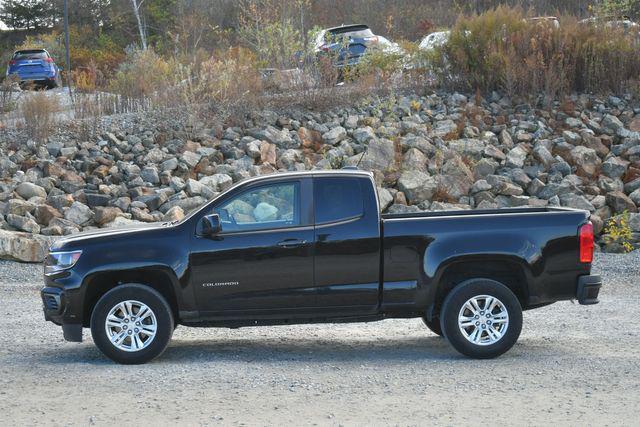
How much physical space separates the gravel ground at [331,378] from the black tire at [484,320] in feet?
0.46

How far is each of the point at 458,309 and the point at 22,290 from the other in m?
6.88

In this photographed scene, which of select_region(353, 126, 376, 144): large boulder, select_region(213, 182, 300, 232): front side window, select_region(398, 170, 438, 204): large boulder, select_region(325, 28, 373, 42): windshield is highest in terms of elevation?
select_region(325, 28, 373, 42): windshield

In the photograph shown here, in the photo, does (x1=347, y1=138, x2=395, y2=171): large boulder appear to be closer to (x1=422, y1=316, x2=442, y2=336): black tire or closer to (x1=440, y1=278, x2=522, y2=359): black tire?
(x1=422, y1=316, x2=442, y2=336): black tire

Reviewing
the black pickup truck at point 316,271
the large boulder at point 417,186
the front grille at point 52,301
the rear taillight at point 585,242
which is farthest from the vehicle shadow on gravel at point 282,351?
the large boulder at point 417,186

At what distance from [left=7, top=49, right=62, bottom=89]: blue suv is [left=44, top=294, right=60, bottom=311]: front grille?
83.9 ft

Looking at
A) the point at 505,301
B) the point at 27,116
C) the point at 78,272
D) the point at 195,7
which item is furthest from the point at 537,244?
the point at 195,7

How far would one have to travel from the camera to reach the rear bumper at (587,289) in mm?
8906

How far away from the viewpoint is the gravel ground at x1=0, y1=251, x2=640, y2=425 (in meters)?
7.04

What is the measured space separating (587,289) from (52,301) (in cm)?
476

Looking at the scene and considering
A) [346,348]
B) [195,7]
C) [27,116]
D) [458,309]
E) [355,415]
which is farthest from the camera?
[195,7]

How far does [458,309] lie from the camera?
890 centimetres

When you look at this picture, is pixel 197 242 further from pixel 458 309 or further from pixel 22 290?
pixel 22 290

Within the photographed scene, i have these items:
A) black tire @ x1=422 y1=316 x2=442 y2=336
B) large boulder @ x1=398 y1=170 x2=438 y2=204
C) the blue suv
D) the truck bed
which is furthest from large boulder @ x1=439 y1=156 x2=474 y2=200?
the blue suv

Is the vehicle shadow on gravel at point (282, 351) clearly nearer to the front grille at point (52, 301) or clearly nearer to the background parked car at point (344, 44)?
the front grille at point (52, 301)
